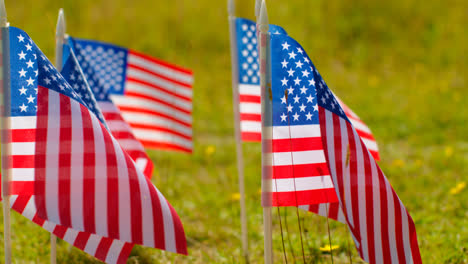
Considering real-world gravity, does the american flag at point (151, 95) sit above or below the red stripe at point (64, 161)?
above

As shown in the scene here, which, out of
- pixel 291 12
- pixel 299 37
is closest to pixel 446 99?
pixel 299 37

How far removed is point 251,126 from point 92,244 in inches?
55.5

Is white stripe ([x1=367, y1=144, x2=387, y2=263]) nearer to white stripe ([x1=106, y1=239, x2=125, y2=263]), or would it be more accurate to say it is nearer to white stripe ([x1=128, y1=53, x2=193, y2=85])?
white stripe ([x1=106, y1=239, x2=125, y2=263])

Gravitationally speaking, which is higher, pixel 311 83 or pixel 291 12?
pixel 291 12

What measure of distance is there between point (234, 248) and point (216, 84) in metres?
→ 5.68

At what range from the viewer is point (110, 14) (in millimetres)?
11477

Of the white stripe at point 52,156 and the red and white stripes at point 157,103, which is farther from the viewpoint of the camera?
the red and white stripes at point 157,103

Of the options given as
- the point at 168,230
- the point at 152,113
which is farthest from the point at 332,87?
the point at 168,230

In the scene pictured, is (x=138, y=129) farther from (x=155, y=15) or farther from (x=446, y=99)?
(x=155, y=15)

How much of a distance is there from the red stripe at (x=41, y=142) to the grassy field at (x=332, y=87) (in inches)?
51.7

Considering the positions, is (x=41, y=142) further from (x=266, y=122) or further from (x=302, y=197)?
(x=302, y=197)

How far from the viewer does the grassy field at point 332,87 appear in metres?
4.27

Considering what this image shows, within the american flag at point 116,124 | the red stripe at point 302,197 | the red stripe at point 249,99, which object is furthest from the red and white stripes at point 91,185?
the red stripe at point 249,99

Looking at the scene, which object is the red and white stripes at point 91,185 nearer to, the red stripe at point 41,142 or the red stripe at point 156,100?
the red stripe at point 41,142
